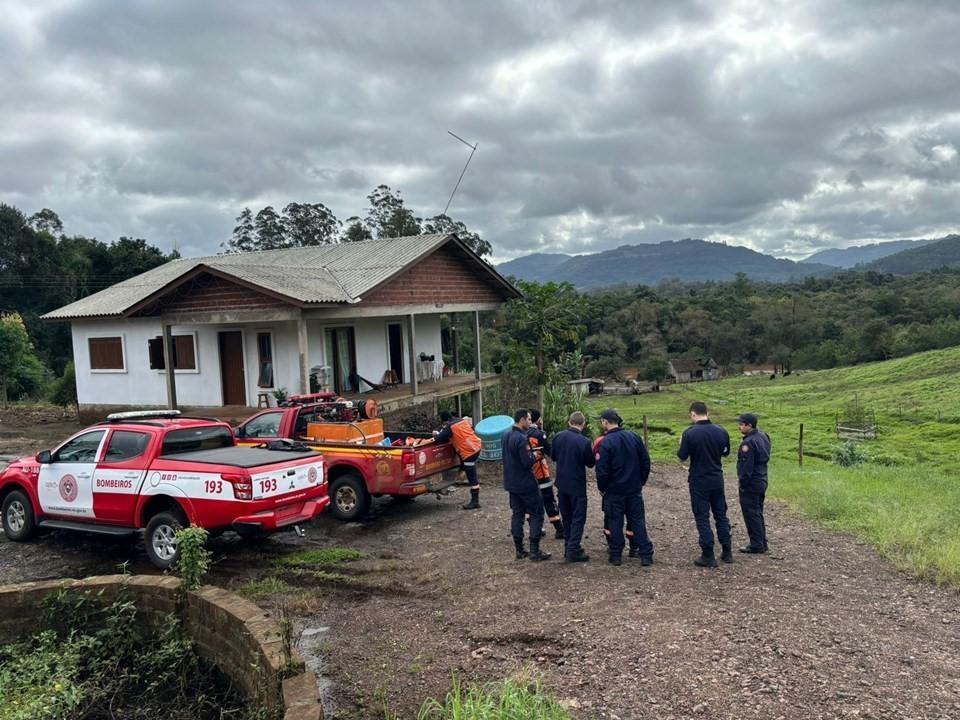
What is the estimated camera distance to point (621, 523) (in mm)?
Answer: 7707

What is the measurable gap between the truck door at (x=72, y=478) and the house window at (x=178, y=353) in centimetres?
1028

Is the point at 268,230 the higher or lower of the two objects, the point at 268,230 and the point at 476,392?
the higher

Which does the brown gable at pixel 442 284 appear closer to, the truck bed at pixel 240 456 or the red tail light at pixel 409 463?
the red tail light at pixel 409 463

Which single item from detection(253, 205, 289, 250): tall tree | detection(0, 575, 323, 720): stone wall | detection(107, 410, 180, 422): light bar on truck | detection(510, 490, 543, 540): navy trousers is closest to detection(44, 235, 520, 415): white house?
detection(107, 410, 180, 422): light bar on truck

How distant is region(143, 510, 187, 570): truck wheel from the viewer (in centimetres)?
798

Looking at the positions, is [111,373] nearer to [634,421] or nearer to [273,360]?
[273,360]

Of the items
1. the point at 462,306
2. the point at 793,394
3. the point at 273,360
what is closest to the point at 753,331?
the point at 793,394

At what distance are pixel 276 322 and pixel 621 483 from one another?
478 inches

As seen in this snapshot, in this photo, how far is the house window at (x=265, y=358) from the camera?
Result: 1788 cm

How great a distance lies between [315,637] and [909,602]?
5.29m

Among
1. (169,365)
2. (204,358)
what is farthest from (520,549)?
(204,358)

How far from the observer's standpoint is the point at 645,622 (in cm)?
594

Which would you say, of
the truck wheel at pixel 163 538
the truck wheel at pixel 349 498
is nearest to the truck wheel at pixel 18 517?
the truck wheel at pixel 163 538

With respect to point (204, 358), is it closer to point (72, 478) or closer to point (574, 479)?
point (72, 478)
